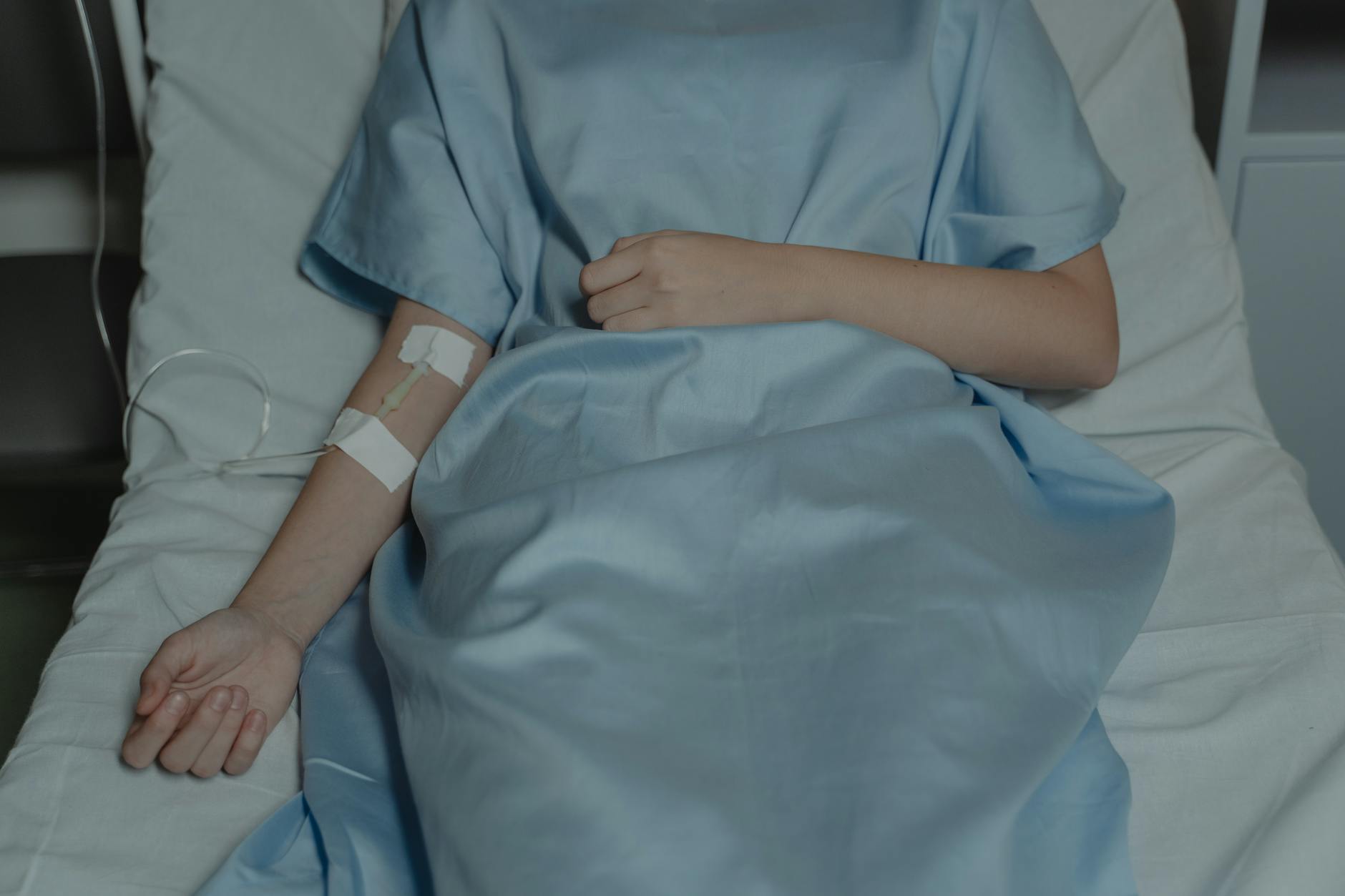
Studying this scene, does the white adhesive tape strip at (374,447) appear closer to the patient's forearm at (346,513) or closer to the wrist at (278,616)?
the patient's forearm at (346,513)

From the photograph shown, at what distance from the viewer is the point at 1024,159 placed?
103 cm

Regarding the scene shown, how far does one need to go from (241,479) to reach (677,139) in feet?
1.79

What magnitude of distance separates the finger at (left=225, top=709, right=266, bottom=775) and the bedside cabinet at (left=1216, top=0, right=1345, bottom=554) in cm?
131

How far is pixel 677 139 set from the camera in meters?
1.03

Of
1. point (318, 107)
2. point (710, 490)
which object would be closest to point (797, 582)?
point (710, 490)

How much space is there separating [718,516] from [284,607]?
39 centimetres

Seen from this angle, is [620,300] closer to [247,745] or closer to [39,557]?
[247,745]

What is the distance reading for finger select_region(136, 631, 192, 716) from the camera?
0.86 m

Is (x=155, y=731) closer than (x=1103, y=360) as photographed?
Yes

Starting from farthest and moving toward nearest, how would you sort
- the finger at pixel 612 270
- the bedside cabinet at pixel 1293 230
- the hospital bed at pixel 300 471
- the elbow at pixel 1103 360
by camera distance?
the bedside cabinet at pixel 1293 230
the elbow at pixel 1103 360
the finger at pixel 612 270
the hospital bed at pixel 300 471

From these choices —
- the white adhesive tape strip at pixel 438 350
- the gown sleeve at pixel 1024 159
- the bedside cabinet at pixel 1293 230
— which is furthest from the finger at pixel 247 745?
the bedside cabinet at pixel 1293 230

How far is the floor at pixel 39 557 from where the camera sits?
5.27ft

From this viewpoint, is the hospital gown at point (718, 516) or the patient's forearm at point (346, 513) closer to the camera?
the hospital gown at point (718, 516)

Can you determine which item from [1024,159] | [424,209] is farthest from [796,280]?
[424,209]
